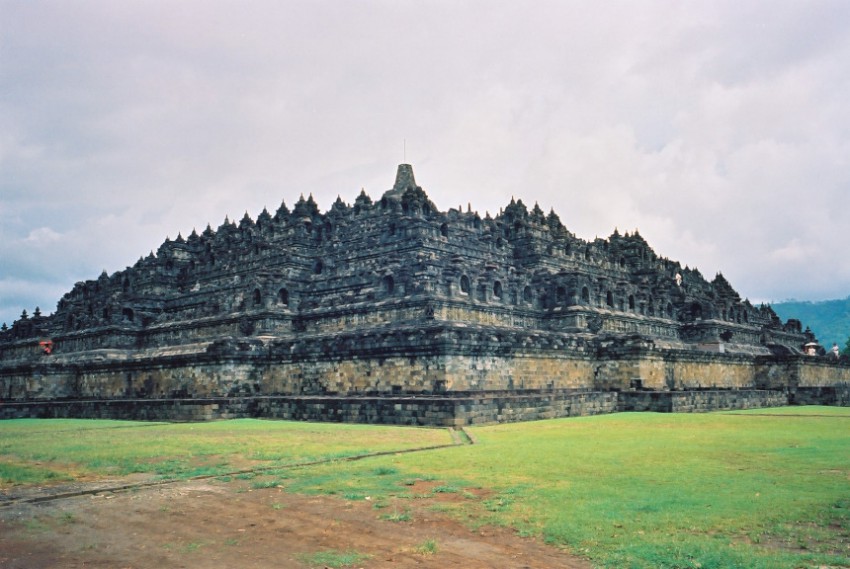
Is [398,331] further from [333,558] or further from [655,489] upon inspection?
[333,558]

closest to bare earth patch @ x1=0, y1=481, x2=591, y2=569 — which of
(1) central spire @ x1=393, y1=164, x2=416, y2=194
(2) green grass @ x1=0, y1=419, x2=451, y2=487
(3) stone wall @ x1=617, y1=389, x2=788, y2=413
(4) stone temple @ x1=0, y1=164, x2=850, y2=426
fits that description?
(2) green grass @ x1=0, y1=419, x2=451, y2=487

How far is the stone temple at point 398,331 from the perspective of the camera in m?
31.6

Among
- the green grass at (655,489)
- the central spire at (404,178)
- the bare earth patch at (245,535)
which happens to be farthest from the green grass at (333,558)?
the central spire at (404,178)

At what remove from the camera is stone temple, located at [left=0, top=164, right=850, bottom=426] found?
31.6 m

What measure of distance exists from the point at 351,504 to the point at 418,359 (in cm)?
2034

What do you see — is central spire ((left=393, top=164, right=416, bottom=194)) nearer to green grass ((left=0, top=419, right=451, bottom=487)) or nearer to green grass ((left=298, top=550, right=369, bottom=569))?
green grass ((left=0, top=419, right=451, bottom=487))

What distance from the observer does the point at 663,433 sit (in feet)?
69.7

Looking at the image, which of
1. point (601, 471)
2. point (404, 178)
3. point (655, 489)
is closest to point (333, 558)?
point (655, 489)

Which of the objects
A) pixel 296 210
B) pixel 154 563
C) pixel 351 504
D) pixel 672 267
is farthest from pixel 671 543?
pixel 672 267

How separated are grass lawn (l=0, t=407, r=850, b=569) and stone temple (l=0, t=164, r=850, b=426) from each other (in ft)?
19.2

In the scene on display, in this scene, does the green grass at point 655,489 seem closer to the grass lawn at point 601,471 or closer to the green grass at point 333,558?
the grass lawn at point 601,471

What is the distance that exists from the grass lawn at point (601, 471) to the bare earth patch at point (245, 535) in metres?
0.60

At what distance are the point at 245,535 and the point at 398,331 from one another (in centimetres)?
2332

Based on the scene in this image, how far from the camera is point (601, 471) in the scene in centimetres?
1371
